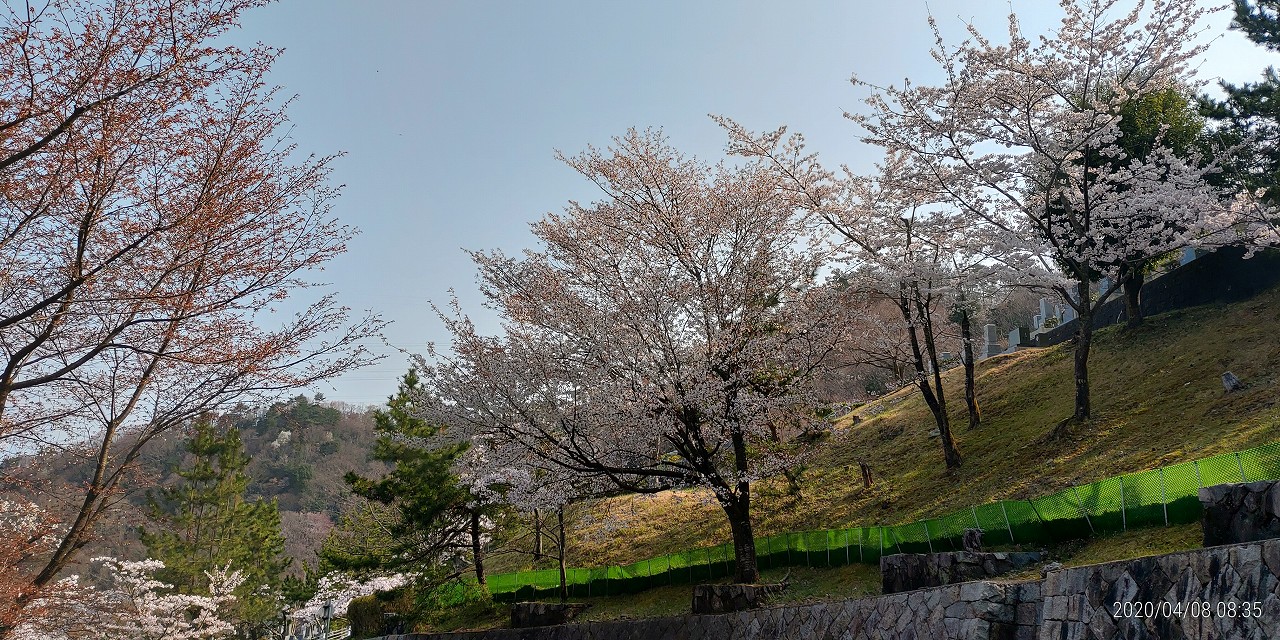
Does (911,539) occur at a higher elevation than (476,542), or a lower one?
lower

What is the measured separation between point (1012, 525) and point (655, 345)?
6.29 meters

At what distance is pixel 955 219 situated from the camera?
16.9 metres

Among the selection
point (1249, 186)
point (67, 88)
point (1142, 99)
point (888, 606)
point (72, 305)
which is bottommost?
point (888, 606)

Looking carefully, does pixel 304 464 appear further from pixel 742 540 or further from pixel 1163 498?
pixel 1163 498

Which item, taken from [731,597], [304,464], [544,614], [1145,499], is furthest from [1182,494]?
[304,464]

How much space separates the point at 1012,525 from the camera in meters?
11.2

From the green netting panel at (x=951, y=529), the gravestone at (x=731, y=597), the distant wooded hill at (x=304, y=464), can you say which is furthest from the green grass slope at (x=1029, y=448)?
the distant wooded hill at (x=304, y=464)

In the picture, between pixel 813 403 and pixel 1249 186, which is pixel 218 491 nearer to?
pixel 813 403

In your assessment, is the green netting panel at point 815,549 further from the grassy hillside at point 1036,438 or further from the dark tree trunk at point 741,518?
the grassy hillside at point 1036,438

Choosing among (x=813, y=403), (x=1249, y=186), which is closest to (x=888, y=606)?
(x=813, y=403)

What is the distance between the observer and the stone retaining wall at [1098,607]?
250 inches

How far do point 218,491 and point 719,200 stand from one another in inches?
1024

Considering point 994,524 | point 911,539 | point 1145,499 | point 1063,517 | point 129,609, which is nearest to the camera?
point 1145,499

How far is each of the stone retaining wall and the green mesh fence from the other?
2.24 metres
